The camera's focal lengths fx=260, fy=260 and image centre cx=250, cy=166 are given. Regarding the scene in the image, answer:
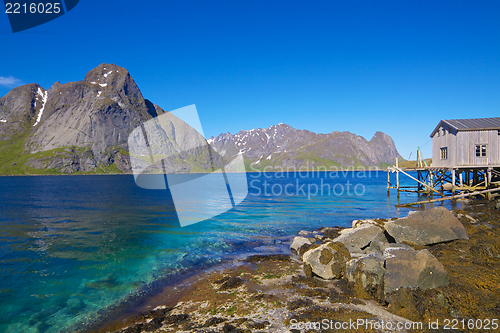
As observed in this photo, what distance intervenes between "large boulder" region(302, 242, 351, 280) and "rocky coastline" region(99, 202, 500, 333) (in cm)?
5

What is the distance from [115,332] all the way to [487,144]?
5285 centimetres

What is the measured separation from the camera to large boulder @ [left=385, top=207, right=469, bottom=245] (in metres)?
17.5

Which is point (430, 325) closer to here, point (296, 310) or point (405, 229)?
point (296, 310)

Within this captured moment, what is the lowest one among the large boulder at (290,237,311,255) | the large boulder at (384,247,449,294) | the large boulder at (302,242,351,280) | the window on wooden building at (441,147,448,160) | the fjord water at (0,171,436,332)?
the fjord water at (0,171,436,332)

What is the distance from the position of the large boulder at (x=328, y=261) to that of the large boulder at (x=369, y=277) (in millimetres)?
1277

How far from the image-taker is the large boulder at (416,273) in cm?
1128

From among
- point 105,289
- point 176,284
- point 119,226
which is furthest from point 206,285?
point 119,226

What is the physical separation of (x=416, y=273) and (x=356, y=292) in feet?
9.25

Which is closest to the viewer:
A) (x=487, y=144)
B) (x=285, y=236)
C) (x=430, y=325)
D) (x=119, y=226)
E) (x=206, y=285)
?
(x=430, y=325)

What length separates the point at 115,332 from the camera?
36.5 feet

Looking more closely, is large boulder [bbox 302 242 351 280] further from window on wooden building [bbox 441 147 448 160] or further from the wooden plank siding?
window on wooden building [bbox 441 147 448 160]

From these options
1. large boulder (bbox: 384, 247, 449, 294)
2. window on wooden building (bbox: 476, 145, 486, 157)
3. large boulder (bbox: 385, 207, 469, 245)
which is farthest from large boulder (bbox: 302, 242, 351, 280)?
window on wooden building (bbox: 476, 145, 486, 157)

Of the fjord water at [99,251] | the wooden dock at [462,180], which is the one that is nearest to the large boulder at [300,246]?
the fjord water at [99,251]

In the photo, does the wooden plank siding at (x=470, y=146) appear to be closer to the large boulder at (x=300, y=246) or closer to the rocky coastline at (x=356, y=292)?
the rocky coastline at (x=356, y=292)
